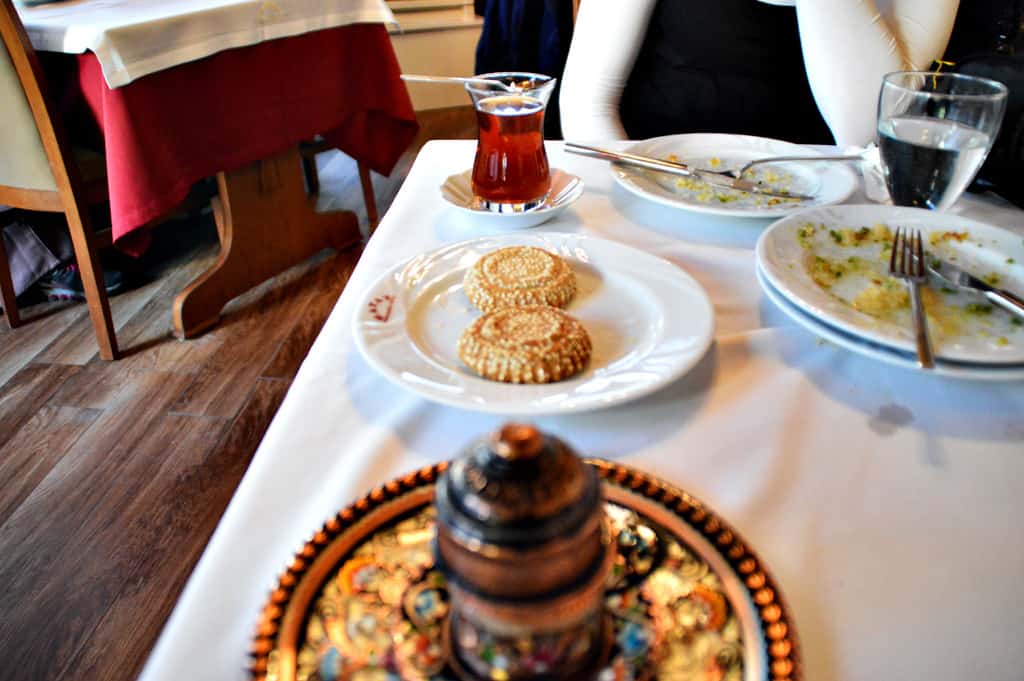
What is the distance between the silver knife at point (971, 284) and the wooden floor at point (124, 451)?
1.19 metres

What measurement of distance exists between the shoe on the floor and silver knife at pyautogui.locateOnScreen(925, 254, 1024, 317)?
2086mm

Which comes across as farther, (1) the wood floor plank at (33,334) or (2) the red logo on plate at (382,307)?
(1) the wood floor plank at (33,334)

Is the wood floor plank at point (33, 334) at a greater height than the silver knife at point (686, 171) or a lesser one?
lesser

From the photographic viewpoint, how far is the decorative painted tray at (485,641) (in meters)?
0.31

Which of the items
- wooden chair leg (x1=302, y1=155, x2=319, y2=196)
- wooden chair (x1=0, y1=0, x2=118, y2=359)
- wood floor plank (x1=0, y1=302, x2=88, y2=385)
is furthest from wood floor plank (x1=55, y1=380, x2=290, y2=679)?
wooden chair leg (x1=302, y1=155, x2=319, y2=196)

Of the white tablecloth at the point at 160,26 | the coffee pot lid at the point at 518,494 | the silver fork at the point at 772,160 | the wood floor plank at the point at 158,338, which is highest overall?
the coffee pot lid at the point at 518,494

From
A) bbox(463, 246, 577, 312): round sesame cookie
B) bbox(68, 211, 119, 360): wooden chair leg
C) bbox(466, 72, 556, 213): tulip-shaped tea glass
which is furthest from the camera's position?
bbox(68, 211, 119, 360): wooden chair leg

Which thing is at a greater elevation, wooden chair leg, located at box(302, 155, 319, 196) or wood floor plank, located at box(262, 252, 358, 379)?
wooden chair leg, located at box(302, 155, 319, 196)

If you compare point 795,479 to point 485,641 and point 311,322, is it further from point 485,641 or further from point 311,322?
point 311,322

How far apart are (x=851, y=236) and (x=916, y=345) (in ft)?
0.70

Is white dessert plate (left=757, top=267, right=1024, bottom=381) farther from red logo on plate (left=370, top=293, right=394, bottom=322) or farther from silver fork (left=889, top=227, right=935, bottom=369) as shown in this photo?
red logo on plate (left=370, top=293, right=394, bottom=322)

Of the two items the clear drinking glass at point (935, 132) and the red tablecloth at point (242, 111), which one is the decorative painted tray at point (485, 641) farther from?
the red tablecloth at point (242, 111)

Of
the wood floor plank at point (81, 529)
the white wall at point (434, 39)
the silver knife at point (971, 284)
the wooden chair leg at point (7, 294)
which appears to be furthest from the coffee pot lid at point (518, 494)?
the white wall at point (434, 39)

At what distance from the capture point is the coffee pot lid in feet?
0.79
